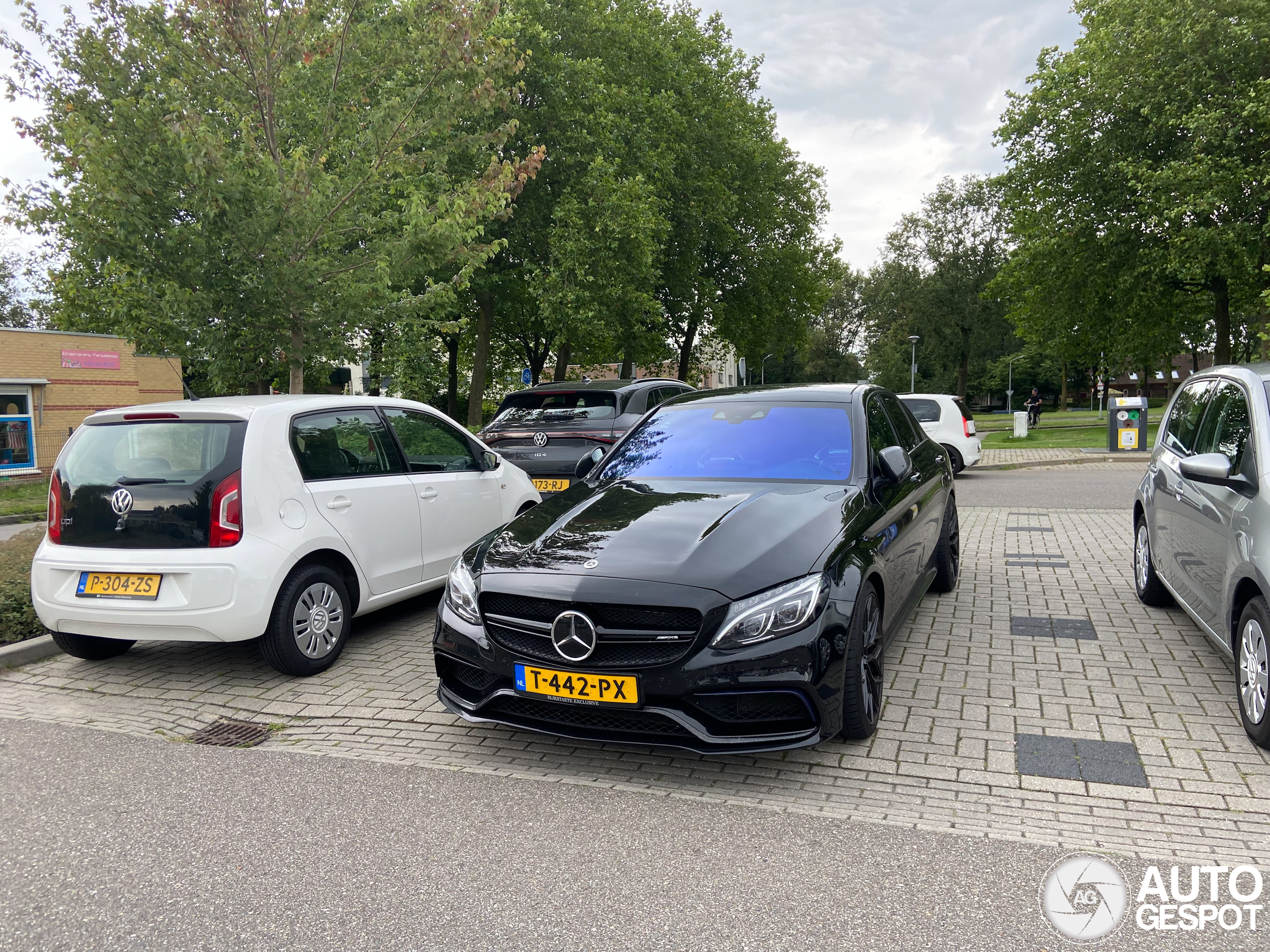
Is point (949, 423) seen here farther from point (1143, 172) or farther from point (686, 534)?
point (686, 534)

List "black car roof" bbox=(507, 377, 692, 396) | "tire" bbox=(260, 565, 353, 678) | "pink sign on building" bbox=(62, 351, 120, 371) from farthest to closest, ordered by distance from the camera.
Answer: "pink sign on building" bbox=(62, 351, 120, 371) < "black car roof" bbox=(507, 377, 692, 396) < "tire" bbox=(260, 565, 353, 678)

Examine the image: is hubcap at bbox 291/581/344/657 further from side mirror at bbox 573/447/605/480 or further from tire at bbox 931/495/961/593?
tire at bbox 931/495/961/593

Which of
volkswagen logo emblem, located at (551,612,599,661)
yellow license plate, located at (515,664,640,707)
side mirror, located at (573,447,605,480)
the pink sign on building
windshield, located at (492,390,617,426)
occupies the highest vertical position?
the pink sign on building

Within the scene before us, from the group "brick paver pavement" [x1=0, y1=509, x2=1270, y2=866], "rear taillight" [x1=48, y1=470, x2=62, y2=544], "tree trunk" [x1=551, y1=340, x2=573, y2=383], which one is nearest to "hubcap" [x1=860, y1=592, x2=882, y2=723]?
"brick paver pavement" [x1=0, y1=509, x2=1270, y2=866]

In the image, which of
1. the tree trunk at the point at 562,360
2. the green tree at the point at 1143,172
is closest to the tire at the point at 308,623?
the tree trunk at the point at 562,360

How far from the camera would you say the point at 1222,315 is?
84.4ft

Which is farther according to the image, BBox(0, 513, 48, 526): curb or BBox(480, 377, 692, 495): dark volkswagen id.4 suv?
BBox(0, 513, 48, 526): curb

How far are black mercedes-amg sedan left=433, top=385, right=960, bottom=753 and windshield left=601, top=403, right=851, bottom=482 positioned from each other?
29 millimetres

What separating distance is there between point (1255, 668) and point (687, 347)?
30597mm

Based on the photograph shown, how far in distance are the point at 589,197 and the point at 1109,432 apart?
43.6ft

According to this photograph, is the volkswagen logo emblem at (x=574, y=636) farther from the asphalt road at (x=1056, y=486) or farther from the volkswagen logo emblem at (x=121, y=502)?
the asphalt road at (x=1056, y=486)

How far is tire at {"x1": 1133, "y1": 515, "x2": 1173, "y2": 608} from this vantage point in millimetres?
6418

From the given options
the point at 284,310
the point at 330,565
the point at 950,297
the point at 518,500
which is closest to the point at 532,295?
the point at 284,310

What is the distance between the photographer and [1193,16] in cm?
2259
